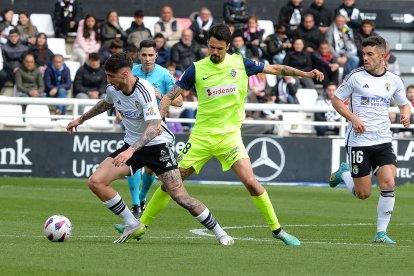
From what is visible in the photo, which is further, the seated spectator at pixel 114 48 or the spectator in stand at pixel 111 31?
the spectator in stand at pixel 111 31

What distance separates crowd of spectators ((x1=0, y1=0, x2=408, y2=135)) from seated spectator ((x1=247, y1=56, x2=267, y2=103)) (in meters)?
0.02

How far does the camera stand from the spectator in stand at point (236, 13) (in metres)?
27.8

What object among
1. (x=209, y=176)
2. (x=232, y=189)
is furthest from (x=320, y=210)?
(x=209, y=176)

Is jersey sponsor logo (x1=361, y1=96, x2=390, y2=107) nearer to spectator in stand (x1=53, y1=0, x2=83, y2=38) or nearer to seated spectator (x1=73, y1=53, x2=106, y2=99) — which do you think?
seated spectator (x1=73, y1=53, x2=106, y2=99)

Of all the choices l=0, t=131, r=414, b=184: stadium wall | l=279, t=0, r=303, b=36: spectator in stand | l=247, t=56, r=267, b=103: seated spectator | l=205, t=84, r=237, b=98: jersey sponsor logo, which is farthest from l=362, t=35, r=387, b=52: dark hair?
l=279, t=0, r=303, b=36: spectator in stand

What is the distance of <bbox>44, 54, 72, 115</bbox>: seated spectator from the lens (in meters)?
24.8

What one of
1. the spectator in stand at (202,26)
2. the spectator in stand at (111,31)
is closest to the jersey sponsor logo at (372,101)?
the spectator in stand at (111,31)

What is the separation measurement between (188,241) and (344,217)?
4.87 m

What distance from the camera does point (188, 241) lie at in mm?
12711

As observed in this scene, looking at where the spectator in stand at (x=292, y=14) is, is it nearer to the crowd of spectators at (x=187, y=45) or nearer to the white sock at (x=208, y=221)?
the crowd of spectators at (x=187, y=45)

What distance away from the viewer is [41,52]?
85.1ft

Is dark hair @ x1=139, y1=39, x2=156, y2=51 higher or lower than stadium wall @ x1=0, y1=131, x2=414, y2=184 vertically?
higher

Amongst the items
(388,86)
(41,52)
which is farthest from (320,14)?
(388,86)

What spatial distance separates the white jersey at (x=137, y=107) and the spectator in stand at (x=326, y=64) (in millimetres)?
15264
